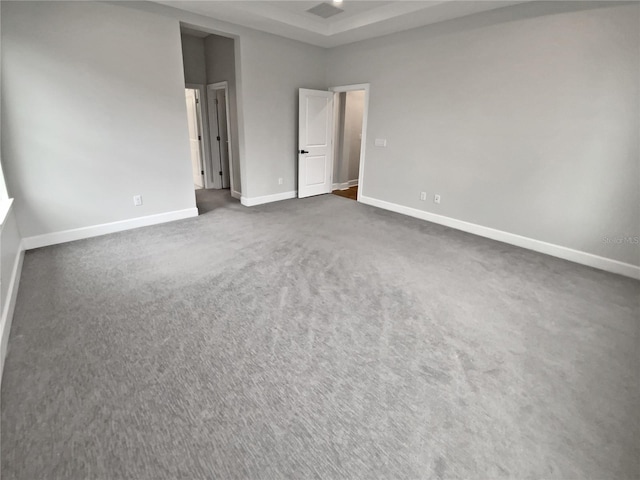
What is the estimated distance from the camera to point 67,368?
189 cm

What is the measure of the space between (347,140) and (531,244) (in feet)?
14.1

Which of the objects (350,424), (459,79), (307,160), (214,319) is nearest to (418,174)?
(459,79)

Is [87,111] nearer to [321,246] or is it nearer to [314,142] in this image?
[321,246]

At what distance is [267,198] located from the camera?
5.80 meters

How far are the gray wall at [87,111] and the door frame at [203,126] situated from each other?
215 centimetres

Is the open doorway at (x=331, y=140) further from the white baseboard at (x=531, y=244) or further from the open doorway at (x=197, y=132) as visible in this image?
the open doorway at (x=197, y=132)

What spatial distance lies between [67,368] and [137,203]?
2.87 m

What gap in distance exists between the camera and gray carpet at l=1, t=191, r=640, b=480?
4.72 feet

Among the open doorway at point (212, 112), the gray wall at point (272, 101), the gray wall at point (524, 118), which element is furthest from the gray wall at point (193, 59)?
the gray wall at point (524, 118)

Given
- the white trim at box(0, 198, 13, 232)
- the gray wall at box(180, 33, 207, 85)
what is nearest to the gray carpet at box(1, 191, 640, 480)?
the white trim at box(0, 198, 13, 232)

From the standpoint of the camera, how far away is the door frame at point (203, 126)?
6.21 metres

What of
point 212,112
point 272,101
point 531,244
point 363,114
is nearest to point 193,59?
point 212,112

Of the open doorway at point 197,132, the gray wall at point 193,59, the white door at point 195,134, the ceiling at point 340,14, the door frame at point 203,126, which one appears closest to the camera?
the ceiling at point 340,14

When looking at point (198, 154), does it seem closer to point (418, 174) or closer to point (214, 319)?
point (418, 174)
